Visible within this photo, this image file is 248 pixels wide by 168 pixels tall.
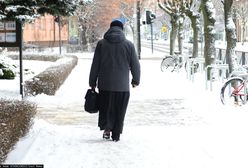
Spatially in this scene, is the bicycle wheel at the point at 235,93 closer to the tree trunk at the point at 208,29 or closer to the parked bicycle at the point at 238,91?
the parked bicycle at the point at 238,91

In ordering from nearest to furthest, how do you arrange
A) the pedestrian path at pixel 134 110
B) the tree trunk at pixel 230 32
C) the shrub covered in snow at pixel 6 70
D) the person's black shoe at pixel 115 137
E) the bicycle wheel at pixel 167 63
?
1. the person's black shoe at pixel 115 137
2. the pedestrian path at pixel 134 110
3. the tree trunk at pixel 230 32
4. the shrub covered in snow at pixel 6 70
5. the bicycle wheel at pixel 167 63

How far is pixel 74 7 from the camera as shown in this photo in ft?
38.4

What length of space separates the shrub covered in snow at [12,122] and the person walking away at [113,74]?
1.05 meters

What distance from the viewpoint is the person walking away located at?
8.08 meters

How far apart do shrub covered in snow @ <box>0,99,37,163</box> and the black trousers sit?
1.07 metres

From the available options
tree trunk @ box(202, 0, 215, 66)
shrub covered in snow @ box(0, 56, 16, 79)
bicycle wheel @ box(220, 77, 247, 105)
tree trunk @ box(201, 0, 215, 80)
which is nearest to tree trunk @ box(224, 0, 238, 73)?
tree trunk @ box(201, 0, 215, 80)

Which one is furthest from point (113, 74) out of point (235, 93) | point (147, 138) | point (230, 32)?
point (230, 32)

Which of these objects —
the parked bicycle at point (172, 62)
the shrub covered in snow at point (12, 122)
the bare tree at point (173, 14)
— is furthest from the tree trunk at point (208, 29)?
the bare tree at point (173, 14)

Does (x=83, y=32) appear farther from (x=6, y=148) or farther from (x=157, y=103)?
(x=6, y=148)

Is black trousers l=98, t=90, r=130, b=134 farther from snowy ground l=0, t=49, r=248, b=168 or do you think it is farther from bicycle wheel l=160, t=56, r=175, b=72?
bicycle wheel l=160, t=56, r=175, b=72

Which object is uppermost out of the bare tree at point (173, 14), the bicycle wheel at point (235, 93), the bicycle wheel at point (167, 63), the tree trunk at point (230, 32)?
the bare tree at point (173, 14)

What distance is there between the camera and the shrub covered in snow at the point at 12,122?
6.17 meters

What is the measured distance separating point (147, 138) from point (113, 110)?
0.79 meters

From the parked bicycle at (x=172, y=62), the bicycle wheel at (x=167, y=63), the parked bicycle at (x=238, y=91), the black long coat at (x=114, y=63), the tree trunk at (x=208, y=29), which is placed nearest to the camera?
the black long coat at (x=114, y=63)
